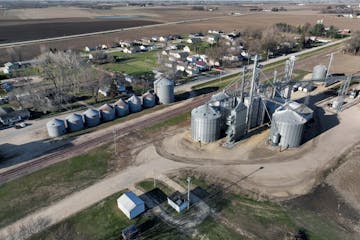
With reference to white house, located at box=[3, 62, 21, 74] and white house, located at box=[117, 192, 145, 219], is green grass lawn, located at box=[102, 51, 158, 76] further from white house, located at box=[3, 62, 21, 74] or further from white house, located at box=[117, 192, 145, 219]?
white house, located at box=[117, 192, 145, 219]

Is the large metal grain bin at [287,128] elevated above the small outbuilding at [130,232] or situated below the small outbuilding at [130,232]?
above

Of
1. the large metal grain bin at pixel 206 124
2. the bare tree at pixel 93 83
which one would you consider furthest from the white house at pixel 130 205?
the bare tree at pixel 93 83

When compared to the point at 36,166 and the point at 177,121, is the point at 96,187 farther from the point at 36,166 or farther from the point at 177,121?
the point at 177,121

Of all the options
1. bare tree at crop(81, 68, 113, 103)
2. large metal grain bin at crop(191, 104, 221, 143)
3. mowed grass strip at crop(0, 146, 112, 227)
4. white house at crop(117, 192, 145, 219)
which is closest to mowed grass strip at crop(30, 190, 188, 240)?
white house at crop(117, 192, 145, 219)

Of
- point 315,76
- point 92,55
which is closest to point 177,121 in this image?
point 315,76

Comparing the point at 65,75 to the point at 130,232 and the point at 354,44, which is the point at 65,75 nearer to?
the point at 130,232

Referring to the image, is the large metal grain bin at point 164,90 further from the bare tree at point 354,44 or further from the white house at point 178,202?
the bare tree at point 354,44
